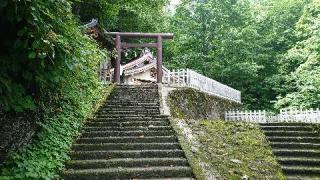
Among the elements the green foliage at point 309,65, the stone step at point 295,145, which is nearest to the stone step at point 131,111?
the stone step at point 295,145

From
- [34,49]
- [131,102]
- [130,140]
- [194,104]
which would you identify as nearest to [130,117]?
[130,140]

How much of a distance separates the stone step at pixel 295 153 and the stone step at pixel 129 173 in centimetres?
344

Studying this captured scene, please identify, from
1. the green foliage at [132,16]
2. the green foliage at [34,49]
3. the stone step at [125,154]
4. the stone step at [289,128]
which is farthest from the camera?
the green foliage at [132,16]

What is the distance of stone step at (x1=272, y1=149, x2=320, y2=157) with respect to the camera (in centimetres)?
943

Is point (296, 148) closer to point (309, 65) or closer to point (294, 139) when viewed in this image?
point (294, 139)

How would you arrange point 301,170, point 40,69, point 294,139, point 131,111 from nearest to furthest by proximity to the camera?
1. point 40,69
2. point 301,170
3. point 294,139
4. point 131,111

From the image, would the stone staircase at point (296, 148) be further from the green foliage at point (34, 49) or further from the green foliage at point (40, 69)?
the green foliage at point (34, 49)

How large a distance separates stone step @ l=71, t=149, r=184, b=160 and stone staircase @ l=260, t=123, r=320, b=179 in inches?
113

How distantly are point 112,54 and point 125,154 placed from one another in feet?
18.0

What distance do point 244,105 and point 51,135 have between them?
68.1ft

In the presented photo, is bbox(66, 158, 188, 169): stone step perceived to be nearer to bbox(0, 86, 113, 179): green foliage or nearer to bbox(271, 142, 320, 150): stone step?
bbox(0, 86, 113, 179): green foliage

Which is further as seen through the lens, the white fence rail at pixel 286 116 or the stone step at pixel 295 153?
the white fence rail at pixel 286 116

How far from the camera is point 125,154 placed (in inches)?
316

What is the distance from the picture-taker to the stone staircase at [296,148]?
8.56m
